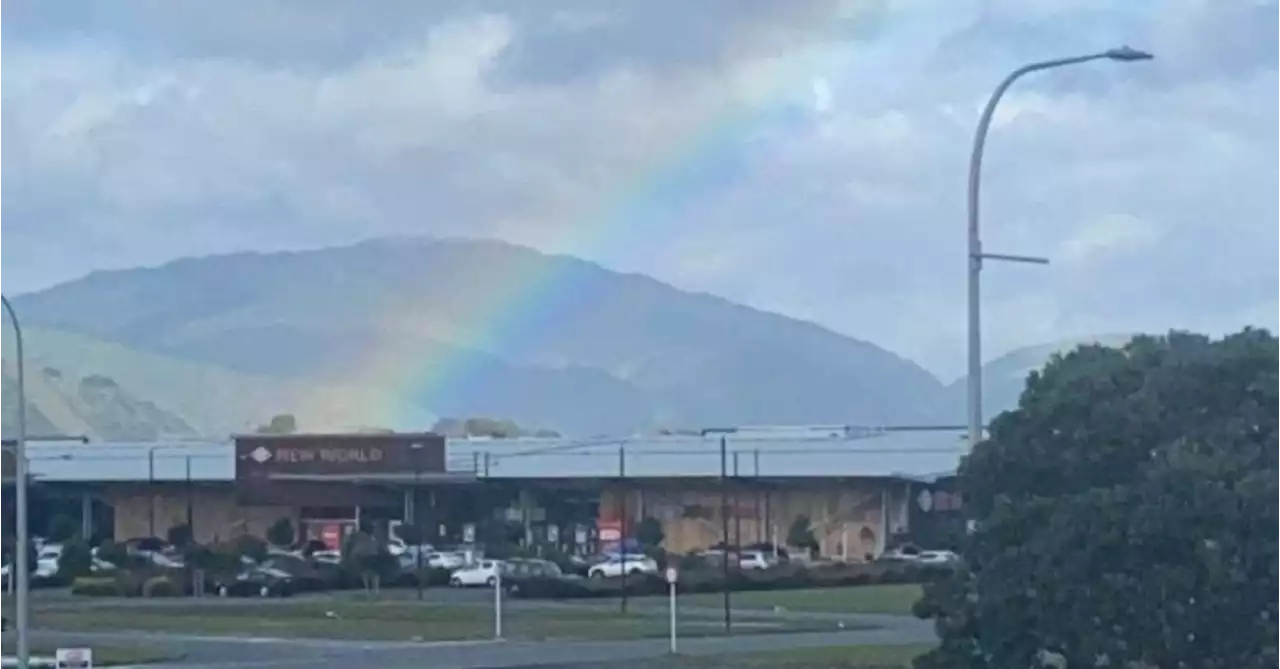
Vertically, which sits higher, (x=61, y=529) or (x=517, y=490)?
(x=517, y=490)

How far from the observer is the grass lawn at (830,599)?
2544 inches

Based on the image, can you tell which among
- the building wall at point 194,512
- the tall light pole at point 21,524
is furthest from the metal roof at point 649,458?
the tall light pole at point 21,524

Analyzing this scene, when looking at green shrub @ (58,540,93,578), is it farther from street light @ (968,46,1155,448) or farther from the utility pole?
street light @ (968,46,1155,448)

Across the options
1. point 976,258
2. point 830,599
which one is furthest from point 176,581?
point 976,258

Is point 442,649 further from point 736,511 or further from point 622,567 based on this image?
point 736,511

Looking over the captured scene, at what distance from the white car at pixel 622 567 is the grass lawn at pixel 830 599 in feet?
14.1

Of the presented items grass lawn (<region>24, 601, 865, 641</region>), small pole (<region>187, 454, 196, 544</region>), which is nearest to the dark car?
grass lawn (<region>24, 601, 865, 641</region>)

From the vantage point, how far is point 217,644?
51.7 metres

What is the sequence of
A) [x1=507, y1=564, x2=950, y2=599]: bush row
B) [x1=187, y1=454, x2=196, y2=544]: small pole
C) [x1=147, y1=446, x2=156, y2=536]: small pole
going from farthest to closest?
[x1=147, y1=446, x2=156, y2=536]: small pole
[x1=187, y1=454, x2=196, y2=544]: small pole
[x1=507, y1=564, x2=950, y2=599]: bush row

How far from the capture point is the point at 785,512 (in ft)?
332

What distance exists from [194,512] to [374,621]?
45.9 meters

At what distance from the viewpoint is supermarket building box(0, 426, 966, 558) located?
9806 centimetres

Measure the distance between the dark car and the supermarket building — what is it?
2029 centimetres

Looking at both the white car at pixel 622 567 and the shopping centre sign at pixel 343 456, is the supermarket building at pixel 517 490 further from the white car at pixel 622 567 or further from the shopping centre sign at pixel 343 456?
the white car at pixel 622 567
